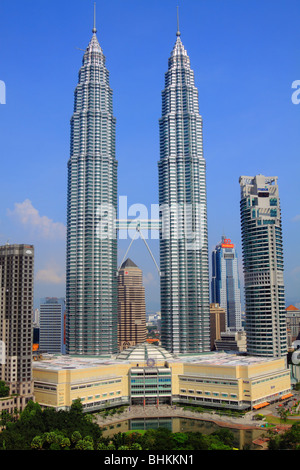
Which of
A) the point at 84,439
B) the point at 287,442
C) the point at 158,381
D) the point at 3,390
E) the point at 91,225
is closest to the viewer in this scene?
the point at 84,439

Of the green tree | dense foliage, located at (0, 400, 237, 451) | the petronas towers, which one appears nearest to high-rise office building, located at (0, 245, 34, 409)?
the green tree

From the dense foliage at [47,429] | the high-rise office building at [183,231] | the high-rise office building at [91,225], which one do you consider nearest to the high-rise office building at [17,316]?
the dense foliage at [47,429]

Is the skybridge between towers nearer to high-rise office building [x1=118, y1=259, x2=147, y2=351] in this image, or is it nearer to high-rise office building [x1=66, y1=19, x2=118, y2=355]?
high-rise office building [x1=66, y1=19, x2=118, y2=355]

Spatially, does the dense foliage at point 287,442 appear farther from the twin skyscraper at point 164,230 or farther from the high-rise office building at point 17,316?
the twin skyscraper at point 164,230

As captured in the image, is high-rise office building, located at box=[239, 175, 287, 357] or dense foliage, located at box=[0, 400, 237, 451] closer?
dense foliage, located at box=[0, 400, 237, 451]

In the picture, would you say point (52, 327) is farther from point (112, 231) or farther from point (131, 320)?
point (112, 231)

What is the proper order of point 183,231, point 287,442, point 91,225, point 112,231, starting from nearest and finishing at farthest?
point 287,442
point 91,225
point 183,231
point 112,231

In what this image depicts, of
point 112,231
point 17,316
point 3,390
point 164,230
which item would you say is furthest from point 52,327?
point 3,390
